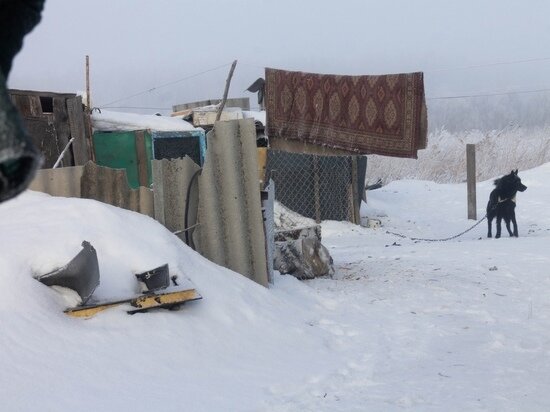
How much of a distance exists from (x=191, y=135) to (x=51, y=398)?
11584 millimetres

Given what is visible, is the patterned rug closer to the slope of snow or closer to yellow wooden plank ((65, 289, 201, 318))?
yellow wooden plank ((65, 289, 201, 318))

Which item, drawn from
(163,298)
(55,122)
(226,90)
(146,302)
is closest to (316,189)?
(226,90)

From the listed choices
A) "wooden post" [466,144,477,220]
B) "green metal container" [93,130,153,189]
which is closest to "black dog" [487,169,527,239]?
"wooden post" [466,144,477,220]

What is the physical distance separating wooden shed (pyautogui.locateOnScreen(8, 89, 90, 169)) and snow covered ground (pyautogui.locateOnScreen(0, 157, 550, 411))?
636 cm

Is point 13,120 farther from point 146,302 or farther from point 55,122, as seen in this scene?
point 55,122

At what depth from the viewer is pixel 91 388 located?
372 centimetres

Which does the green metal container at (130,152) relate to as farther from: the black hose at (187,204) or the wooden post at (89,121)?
the black hose at (187,204)

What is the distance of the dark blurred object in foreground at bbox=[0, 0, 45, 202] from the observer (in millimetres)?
1085

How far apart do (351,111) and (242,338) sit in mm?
6466

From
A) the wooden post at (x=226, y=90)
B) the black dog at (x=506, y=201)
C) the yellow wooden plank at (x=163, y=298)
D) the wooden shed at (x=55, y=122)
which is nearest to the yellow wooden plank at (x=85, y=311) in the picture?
the yellow wooden plank at (x=163, y=298)

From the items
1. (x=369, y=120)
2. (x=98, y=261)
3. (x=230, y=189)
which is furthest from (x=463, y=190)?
(x=98, y=261)

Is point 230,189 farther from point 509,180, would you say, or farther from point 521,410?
point 509,180

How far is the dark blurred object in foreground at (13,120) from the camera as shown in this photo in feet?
3.56

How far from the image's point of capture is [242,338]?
16.7ft
